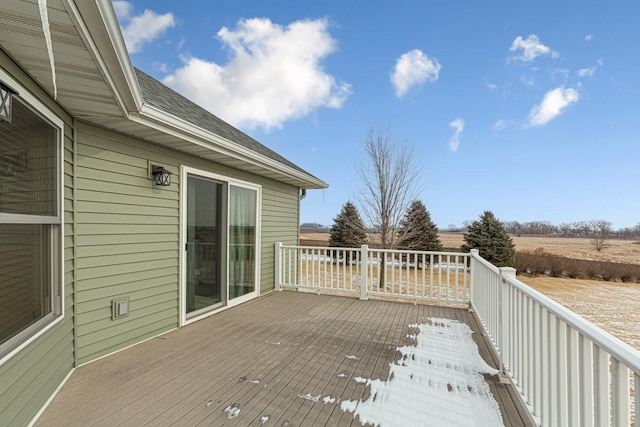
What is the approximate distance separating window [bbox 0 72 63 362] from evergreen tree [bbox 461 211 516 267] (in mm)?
14821

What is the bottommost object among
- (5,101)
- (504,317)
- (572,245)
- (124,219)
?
(572,245)

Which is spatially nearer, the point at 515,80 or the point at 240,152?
the point at 240,152

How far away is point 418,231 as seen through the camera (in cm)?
1284

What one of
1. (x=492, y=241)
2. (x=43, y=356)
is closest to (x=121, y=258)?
(x=43, y=356)

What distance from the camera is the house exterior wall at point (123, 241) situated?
274 centimetres

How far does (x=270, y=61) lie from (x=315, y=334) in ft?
24.8

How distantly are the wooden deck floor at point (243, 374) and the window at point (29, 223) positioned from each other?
2.16ft

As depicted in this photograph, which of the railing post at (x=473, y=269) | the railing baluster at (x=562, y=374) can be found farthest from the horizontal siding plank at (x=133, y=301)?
the railing post at (x=473, y=269)

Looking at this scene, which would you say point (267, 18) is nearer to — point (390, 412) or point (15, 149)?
point (15, 149)

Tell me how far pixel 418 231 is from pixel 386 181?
3565 millimetres

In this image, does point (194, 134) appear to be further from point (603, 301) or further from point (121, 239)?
point (603, 301)

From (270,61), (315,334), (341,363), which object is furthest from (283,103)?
(341,363)

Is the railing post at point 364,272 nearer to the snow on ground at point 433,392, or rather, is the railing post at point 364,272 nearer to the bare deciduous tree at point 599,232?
the snow on ground at point 433,392

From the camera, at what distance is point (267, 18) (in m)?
7.71
